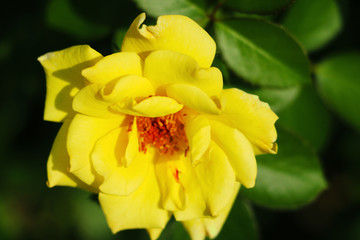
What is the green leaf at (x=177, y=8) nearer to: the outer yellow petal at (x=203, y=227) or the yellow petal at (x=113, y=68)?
the yellow petal at (x=113, y=68)

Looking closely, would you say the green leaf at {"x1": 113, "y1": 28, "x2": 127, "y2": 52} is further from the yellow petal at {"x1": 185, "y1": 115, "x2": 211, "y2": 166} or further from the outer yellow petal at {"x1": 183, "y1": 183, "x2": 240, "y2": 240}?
the outer yellow petal at {"x1": 183, "y1": 183, "x2": 240, "y2": 240}

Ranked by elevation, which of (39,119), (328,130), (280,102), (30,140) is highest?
(280,102)

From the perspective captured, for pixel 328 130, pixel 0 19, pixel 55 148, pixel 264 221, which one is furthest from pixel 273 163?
pixel 0 19

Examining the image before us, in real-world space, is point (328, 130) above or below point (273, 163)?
below

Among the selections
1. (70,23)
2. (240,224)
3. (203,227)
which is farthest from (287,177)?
(70,23)

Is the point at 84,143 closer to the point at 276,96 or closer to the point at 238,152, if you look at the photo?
the point at 238,152

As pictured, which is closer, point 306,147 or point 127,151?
point 127,151

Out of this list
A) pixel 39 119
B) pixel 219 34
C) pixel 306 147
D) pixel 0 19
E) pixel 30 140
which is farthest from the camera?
pixel 30 140

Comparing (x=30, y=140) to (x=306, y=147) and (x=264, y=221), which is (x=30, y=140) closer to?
(x=264, y=221)
